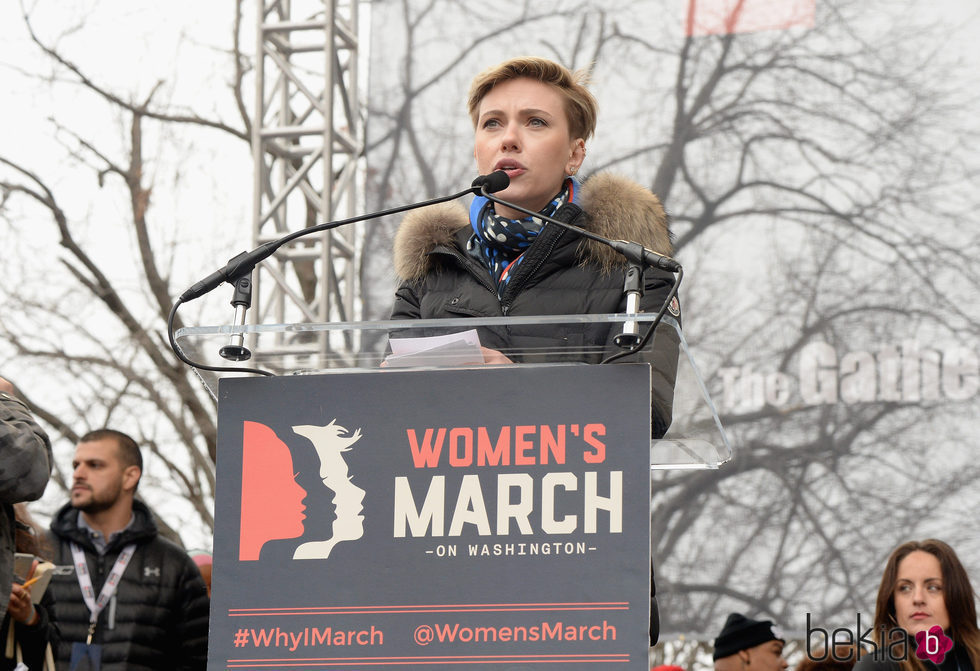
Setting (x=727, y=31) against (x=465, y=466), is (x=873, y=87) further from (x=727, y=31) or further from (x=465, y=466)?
(x=465, y=466)

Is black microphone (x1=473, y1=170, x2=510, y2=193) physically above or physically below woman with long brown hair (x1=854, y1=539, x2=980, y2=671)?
above

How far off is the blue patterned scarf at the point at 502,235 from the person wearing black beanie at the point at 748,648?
3224mm

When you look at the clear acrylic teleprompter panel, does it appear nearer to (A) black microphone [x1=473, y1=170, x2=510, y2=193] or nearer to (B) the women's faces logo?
(A) black microphone [x1=473, y1=170, x2=510, y2=193]

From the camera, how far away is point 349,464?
6.13ft

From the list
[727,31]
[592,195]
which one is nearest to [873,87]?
[727,31]

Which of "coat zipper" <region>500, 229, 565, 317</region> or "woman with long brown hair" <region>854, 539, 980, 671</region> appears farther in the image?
"woman with long brown hair" <region>854, 539, 980, 671</region>

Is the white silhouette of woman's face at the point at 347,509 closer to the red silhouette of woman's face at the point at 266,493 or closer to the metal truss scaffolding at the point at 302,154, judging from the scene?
the red silhouette of woman's face at the point at 266,493

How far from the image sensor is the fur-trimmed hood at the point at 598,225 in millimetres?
2549

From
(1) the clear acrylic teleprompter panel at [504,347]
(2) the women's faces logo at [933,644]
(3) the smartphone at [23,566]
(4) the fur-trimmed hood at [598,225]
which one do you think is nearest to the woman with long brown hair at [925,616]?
(2) the women's faces logo at [933,644]

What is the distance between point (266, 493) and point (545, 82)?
1.20m

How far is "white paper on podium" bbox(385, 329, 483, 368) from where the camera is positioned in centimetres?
190

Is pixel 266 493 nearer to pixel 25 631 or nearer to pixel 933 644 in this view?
pixel 25 631

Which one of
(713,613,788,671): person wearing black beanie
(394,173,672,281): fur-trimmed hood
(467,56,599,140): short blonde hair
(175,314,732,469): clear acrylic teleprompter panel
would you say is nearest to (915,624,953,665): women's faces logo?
(713,613,788,671): person wearing black beanie

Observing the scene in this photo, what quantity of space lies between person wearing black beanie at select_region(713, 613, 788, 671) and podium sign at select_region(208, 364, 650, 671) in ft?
12.7
